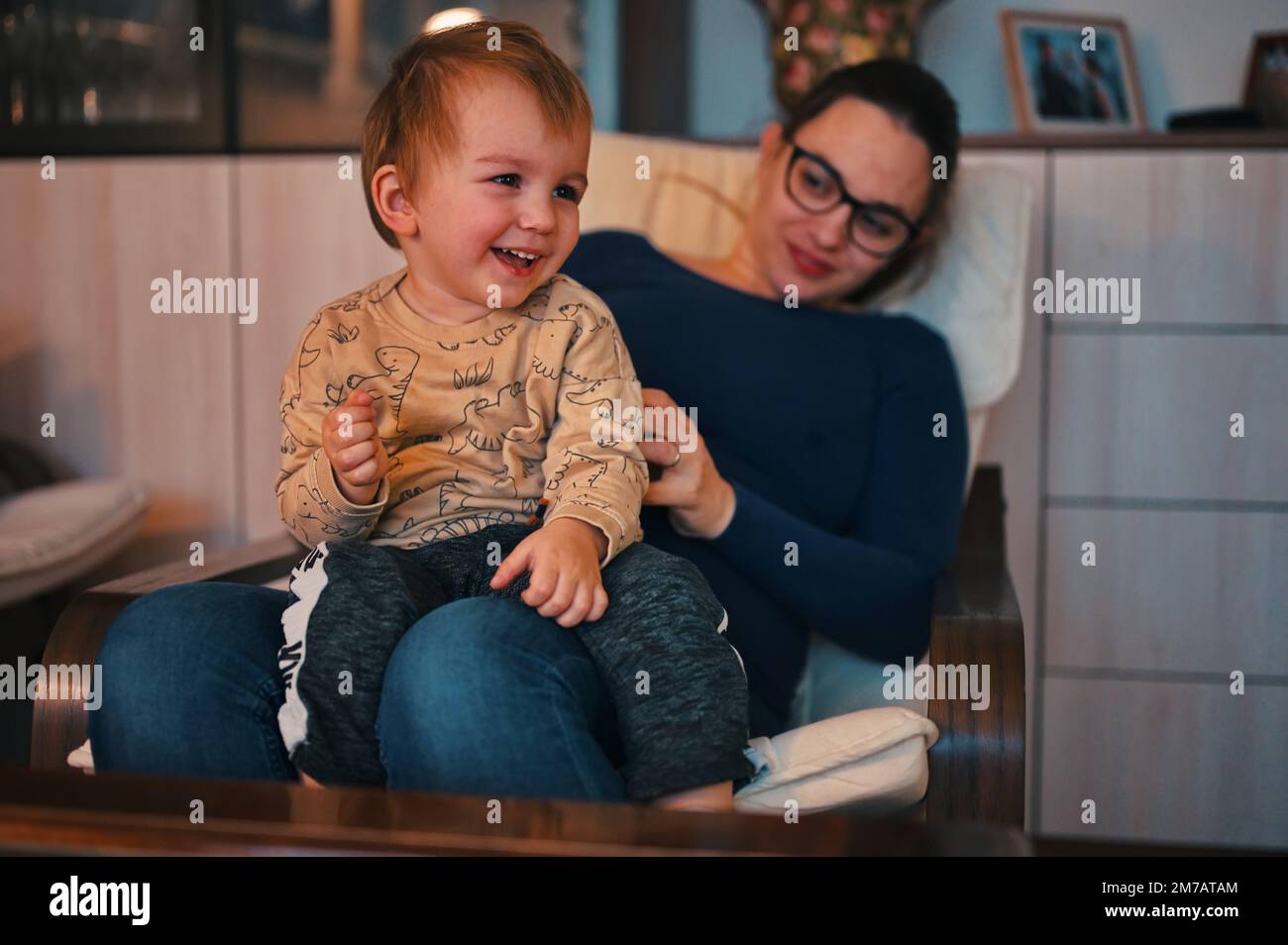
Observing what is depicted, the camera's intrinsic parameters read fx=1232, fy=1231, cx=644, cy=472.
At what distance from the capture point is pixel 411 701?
33.2 inches

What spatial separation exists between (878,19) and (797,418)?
96 cm

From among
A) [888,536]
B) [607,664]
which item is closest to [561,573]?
[607,664]

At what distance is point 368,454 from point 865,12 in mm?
1459

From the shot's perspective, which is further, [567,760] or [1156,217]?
[1156,217]

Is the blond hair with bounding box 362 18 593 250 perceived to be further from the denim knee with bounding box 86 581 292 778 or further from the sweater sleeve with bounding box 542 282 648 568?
the denim knee with bounding box 86 581 292 778

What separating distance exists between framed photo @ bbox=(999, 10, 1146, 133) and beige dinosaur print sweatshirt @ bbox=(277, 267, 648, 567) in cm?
144

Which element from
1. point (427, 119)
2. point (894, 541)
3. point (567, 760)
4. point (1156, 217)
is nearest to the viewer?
point (567, 760)

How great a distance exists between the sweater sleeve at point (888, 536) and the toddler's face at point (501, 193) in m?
0.38

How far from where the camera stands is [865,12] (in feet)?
6.61

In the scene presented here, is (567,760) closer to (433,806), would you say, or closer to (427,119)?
(433,806)

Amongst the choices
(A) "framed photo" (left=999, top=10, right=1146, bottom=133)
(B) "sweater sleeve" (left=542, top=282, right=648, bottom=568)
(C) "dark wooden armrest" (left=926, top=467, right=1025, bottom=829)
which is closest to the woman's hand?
(B) "sweater sleeve" (left=542, top=282, right=648, bottom=568)

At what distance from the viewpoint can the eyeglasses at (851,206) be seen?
4.73 feet

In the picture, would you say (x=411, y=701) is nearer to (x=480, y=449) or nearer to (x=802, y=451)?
(x=480, y=449)

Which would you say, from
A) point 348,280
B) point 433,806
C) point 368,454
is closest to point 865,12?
point 348,280
